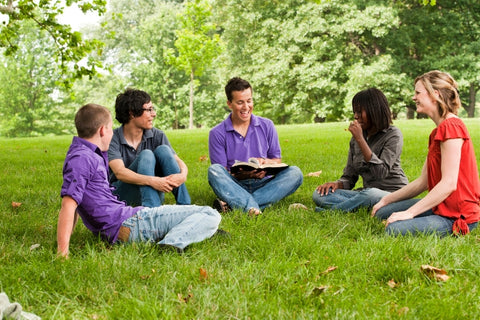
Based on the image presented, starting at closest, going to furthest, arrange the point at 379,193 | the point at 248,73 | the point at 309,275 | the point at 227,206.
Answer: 1. the point at 309,275
2. the point at 379,193
3. the point at 227,206
4. the point at 248,73

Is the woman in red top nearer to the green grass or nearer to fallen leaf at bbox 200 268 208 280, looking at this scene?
the green grass

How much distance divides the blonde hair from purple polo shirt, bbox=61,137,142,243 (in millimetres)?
2543

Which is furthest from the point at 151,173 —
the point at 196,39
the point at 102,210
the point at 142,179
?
the point at 196,39

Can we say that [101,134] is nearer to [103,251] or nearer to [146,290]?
[103,251]

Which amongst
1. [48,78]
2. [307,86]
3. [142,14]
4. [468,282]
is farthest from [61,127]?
[468,282]

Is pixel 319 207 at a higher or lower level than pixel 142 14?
lower

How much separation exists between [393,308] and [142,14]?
46.4 metres

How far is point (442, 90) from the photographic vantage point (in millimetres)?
3859

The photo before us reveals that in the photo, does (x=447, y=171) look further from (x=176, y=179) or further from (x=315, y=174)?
(x=315, y=174)

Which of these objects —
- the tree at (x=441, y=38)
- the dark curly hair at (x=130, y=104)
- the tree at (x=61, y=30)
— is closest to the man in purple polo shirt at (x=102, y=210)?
the dark curly hair at (x=130, y=104)

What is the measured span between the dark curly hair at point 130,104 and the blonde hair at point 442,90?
8.84 ft

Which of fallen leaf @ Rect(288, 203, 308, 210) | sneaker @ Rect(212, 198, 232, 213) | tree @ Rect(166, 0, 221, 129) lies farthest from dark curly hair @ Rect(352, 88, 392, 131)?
tree @ Rect(166, 0, 221, 129)

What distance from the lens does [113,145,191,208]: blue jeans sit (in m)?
4.64

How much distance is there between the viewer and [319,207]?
17.1ft
